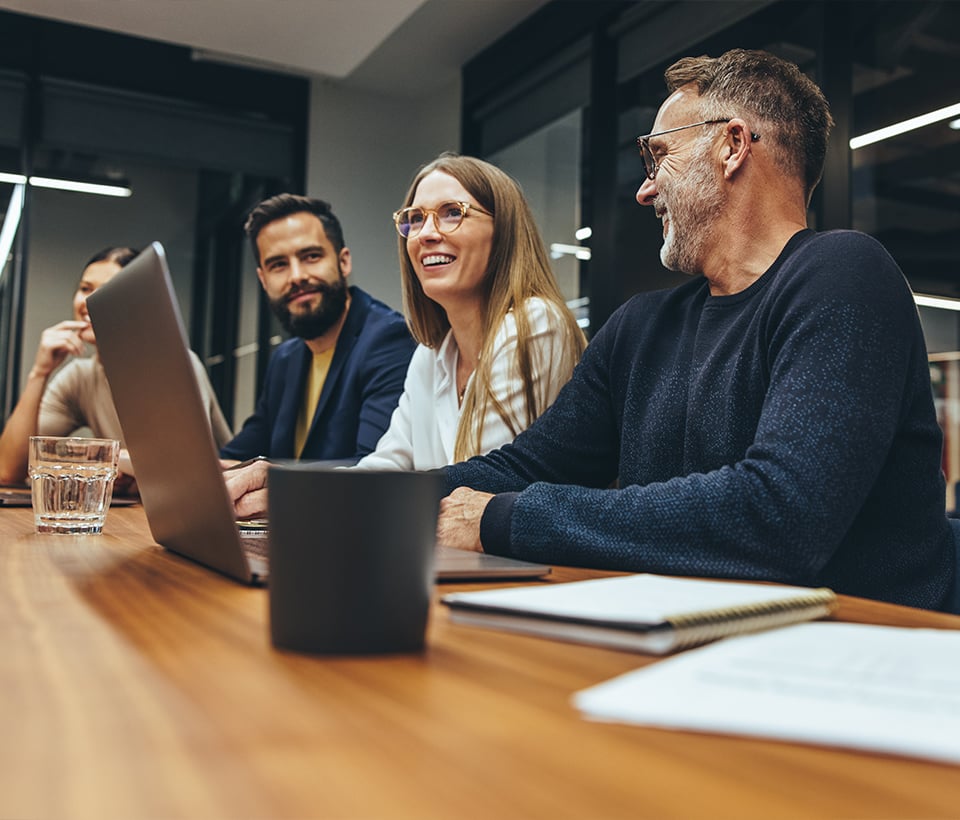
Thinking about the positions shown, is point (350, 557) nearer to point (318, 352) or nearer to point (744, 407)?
point (744, 407)

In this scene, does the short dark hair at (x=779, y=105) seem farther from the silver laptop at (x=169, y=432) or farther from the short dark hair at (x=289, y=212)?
the short dark hair at (x=289, y=212)

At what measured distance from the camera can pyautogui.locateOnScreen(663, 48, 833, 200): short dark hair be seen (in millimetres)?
1387

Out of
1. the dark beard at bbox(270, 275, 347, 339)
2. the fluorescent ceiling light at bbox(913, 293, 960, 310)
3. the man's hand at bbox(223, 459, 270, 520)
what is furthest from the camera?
the fluorescent ceiling light at bbox(913, 293, 960, 310)

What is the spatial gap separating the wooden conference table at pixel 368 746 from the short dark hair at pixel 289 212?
101 inches

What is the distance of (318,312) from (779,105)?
1.77 metres

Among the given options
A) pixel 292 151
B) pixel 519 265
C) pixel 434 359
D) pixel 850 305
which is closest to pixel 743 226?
pixel 850 305

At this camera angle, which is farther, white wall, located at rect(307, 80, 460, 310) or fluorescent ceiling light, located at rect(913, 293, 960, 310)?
fluorescent ceiling light, located at rect(913, 293, 960, 310)

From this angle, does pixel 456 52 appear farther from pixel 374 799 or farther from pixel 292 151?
pixel 374 799

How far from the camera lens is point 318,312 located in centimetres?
288

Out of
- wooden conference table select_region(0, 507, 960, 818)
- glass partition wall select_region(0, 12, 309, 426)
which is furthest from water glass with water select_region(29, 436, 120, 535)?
glass partition wall select_region(0, 12, 309, 426)

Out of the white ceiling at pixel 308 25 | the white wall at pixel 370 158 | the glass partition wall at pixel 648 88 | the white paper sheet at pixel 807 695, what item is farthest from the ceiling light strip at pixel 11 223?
the white paper sheet at pixel 807 695

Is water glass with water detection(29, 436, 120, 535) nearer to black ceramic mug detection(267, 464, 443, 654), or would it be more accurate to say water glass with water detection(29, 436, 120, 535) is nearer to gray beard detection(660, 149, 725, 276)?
black ceramic mug detection(267, 464, 443, 654)

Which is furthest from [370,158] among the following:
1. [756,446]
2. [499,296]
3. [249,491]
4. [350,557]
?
[350,557]

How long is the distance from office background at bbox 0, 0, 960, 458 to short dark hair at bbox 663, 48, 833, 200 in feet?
5.27
